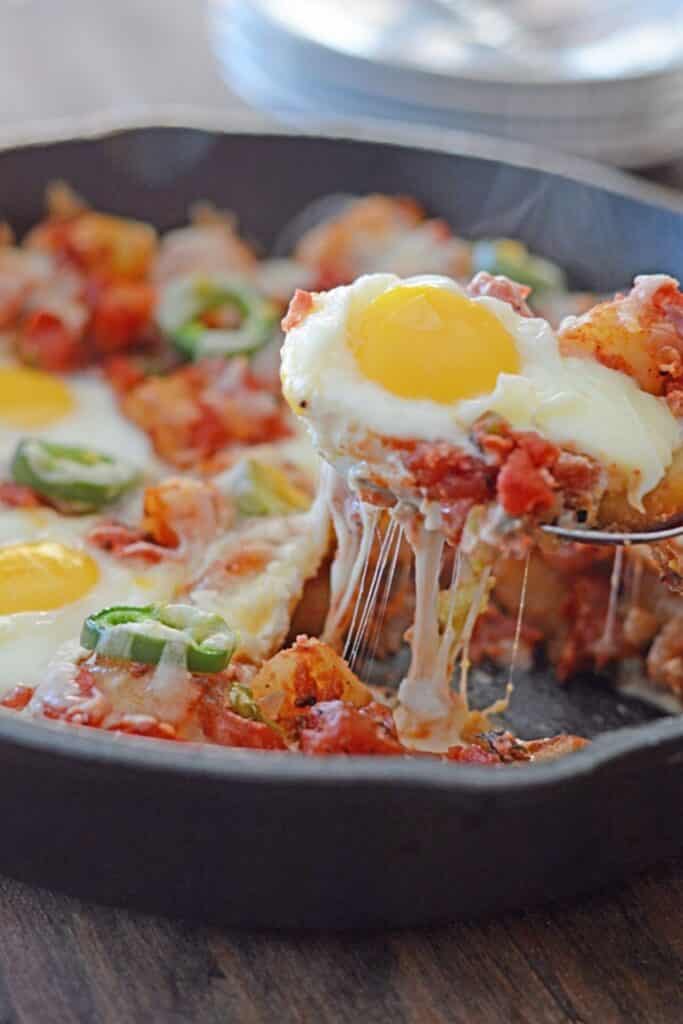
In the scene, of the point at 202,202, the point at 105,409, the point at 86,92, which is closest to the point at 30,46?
the point at 86,92

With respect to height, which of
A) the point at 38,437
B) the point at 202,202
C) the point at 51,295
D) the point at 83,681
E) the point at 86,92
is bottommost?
the point at 83,681

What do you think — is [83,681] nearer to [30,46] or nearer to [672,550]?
[672,550]

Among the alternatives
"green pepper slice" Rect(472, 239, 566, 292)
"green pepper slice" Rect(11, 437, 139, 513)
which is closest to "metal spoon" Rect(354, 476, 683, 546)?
"green pepper slice" Rect(11, 437, 139, 513)

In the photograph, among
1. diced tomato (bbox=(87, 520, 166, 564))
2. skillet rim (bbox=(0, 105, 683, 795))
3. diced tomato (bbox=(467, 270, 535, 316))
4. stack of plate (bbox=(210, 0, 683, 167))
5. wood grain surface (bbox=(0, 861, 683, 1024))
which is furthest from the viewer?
stack of plate (bbox=(210, 0, 683, 167))

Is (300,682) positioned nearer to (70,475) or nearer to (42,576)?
(42,576)

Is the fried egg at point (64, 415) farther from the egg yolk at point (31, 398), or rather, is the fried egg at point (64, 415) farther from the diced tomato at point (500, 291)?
→ the diced tomato at point (500, 291)

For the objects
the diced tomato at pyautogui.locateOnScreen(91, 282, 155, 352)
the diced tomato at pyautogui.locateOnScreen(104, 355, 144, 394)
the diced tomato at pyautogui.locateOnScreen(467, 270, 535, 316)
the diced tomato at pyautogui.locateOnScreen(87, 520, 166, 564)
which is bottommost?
the diced tomato at pyautogui.locateOnScreen(87, 520, 166, 564)

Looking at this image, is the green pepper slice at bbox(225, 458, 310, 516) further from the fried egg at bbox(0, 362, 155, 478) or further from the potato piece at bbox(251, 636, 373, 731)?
the potato piece at bbox(251, 636, 373, 731)
